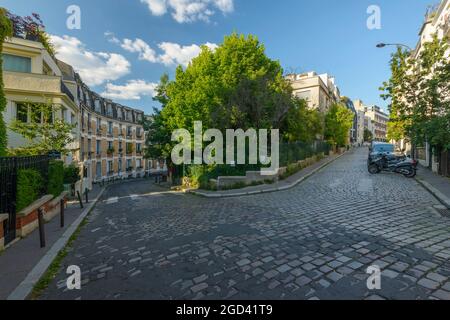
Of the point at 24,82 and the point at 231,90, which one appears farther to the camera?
the point at 24,82

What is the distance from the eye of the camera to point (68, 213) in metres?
9.11

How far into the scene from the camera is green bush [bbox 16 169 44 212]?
567cm

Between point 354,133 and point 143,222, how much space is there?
84293mm

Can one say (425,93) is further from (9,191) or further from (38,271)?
(9,191)

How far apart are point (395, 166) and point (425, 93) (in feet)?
14.3

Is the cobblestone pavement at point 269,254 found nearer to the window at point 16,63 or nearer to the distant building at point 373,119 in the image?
the window at point 16,63

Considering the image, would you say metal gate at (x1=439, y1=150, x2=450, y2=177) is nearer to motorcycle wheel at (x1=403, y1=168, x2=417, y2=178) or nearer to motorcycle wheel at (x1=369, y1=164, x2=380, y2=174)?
motorcycle wheel at (x1=403, y1=168, x2=417, y2=178)

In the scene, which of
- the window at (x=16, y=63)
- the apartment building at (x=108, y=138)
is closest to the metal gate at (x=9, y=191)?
the window at (x=16, y=63)

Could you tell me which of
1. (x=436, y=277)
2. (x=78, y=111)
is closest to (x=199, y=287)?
(x=436, y=277)

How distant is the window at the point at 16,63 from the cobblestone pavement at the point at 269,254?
15.3 metres

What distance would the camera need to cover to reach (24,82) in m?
14.9

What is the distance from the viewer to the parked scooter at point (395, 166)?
43.5 feet
